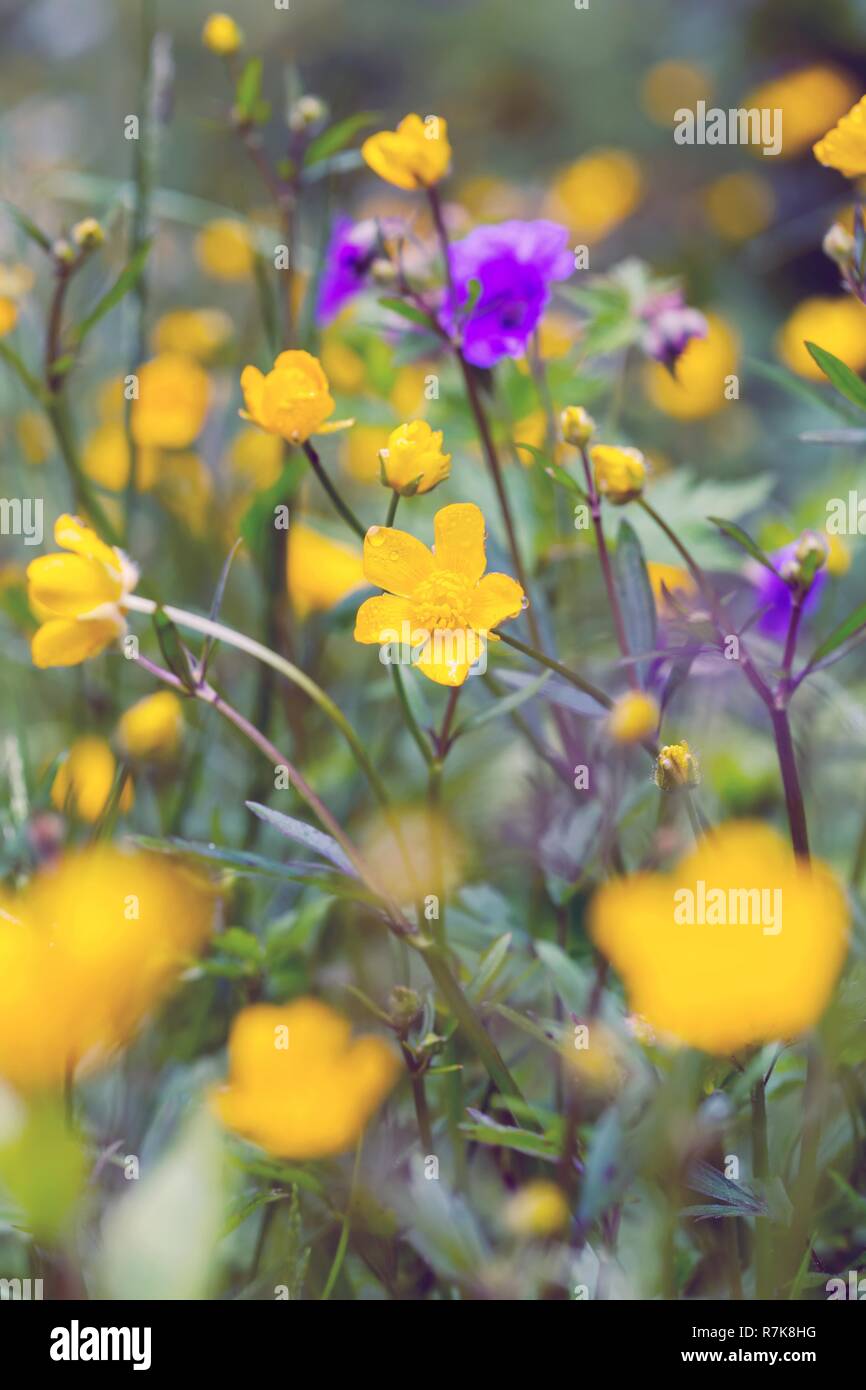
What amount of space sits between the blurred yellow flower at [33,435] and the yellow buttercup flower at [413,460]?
585mm

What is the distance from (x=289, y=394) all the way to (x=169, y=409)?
20.9 inches

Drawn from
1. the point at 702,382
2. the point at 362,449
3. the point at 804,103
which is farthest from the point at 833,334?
the point at 804,103

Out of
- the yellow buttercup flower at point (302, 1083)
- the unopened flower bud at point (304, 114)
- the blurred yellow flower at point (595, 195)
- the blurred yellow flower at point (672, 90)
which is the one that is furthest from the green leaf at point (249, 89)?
the blurred yellow flower at point (672, 90)

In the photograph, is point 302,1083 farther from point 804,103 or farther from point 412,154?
point 804,103

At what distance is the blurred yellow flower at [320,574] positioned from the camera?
0.87 m

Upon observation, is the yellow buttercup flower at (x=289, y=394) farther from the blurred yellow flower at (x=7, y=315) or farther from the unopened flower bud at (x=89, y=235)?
the blurred yellow flower at (x=7, y=315)

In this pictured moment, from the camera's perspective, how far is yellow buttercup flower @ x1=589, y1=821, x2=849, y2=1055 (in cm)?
33

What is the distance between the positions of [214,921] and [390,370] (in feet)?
1.45

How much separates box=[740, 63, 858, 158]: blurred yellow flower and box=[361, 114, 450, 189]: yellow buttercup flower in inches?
46.6

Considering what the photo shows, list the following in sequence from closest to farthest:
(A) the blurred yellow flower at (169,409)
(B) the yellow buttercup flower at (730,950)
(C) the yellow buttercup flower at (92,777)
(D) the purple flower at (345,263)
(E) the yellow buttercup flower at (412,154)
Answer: (B) the yellow buttercup flower at (730,950)
(E) the yellow buttercup flower at (412,154)
(D) the purple flower at (345,263)
(C) the yellow buttercup flower at (92,777)
(A) the blurred yellow flower at (169,409)

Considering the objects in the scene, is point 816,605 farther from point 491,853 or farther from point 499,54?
point 499,54
